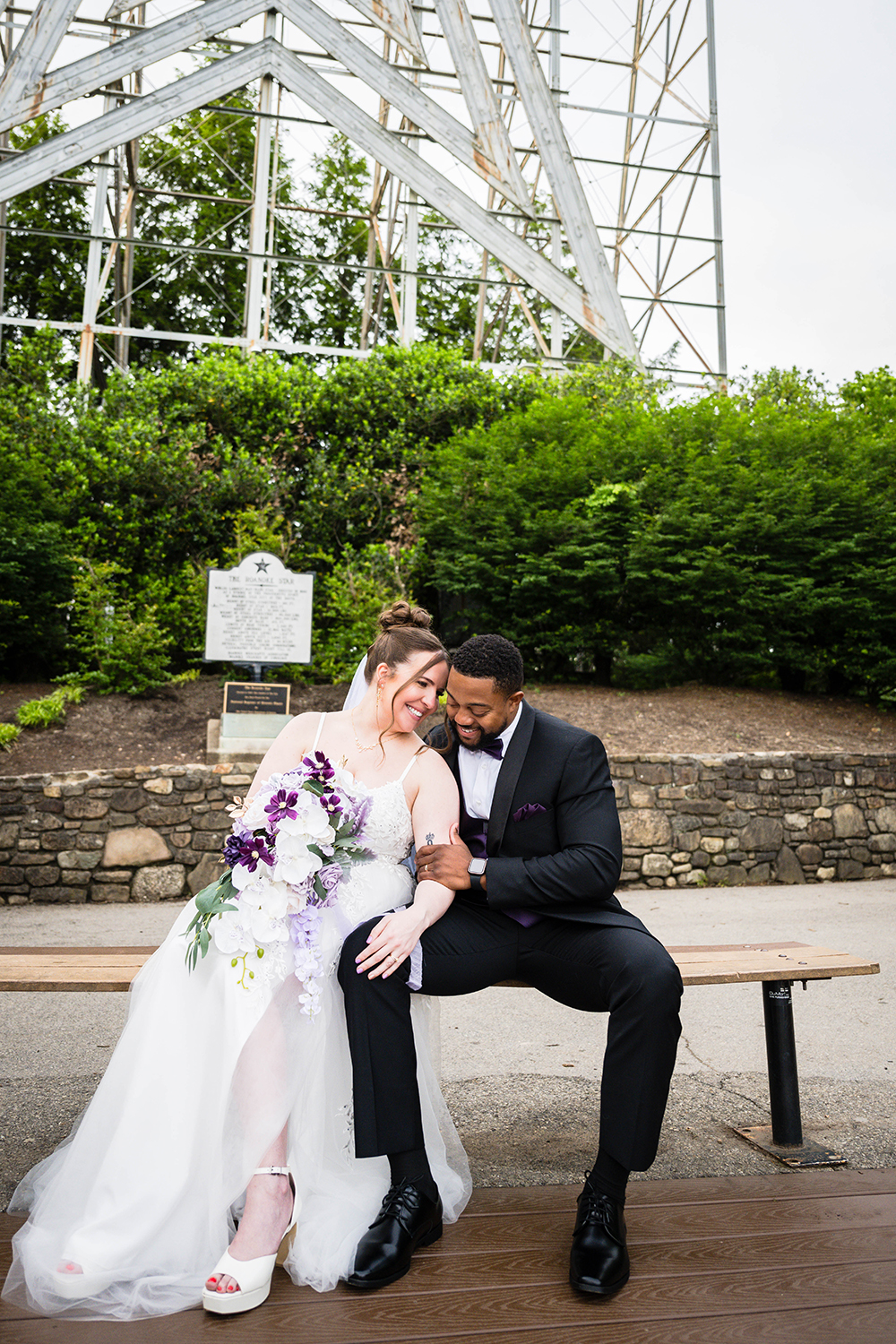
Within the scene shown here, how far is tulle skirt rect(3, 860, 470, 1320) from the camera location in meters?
2.19

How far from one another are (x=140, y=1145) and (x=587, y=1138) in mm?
1522

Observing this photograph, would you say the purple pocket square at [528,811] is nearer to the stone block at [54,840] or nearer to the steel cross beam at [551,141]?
the stone block at [54,840]

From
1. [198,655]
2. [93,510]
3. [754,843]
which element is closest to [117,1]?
[93,510]

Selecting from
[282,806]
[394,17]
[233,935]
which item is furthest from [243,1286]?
[394,17]

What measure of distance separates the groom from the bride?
0.31ft

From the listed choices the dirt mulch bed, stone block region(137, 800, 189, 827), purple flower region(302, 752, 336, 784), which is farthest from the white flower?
the dirt mulch bed

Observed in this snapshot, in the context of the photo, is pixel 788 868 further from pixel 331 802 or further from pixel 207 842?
pixel 331 802

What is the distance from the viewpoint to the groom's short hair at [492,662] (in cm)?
294

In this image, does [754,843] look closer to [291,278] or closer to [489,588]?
[489,588]

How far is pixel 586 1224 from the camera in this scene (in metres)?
2.29

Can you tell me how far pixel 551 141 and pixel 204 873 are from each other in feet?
46.5

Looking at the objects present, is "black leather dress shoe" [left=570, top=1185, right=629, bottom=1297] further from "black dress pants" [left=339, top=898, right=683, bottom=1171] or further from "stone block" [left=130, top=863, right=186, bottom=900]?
"stone block" [left=130, top=863, right=186, bottom=900]

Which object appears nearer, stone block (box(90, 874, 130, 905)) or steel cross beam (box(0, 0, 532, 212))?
stone block (box(90, 874, 130, 905))

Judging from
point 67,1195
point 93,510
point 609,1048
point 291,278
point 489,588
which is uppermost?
point 291,278
